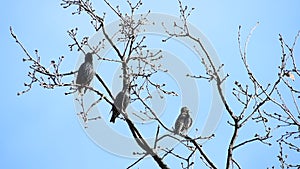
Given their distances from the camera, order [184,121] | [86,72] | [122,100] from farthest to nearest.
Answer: [184,121], [86,72], [122,100]

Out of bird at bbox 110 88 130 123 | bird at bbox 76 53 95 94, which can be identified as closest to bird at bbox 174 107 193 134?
bird at bbox 76 53 95 94

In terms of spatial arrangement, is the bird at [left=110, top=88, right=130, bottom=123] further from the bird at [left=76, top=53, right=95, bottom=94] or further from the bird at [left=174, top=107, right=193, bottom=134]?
the bird at [left=174, top=107, right=193, bottom=134]

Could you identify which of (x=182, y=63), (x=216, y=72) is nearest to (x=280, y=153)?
(x=216, y=72)

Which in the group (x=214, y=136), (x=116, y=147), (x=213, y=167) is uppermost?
(x=116, y=147)

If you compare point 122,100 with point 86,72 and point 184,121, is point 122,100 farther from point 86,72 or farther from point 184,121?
point 184,121

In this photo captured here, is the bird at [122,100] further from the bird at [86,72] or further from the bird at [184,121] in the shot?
the bird at [184,121]

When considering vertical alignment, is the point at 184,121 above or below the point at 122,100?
above

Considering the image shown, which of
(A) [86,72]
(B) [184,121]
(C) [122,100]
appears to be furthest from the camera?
(B) [184,121]

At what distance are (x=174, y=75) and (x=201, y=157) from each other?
2.08 metres

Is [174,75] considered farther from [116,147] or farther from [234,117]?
[234,117]

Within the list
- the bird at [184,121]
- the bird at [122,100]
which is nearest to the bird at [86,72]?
the bird at [122,100]

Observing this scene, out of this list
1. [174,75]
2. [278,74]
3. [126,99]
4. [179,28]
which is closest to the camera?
[278,74]

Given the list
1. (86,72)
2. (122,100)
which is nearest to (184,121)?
(86,72)

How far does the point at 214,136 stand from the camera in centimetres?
551
